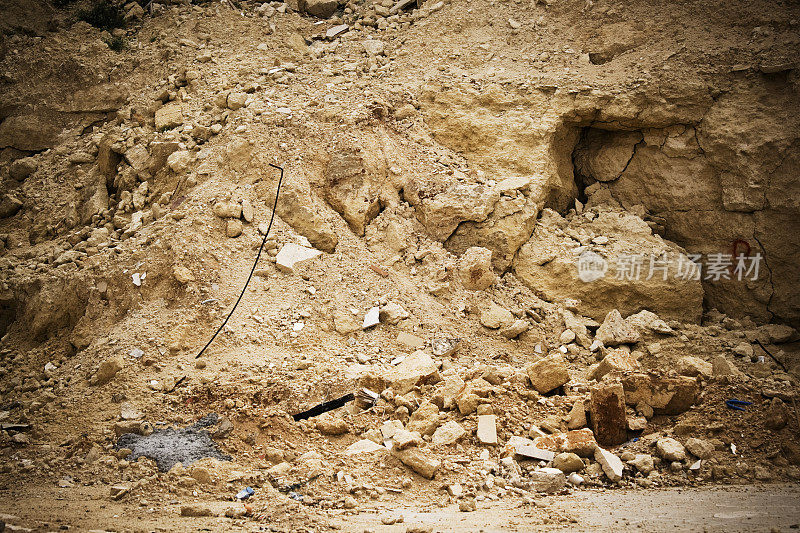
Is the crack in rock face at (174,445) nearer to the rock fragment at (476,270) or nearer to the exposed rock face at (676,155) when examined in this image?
the rock fragment at (476,270)

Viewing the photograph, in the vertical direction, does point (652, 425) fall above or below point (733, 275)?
below

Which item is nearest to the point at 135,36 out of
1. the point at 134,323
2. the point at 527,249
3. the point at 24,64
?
the point at 24,64

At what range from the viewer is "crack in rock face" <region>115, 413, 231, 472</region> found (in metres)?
3.91

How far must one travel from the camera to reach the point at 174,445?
13.2 ft

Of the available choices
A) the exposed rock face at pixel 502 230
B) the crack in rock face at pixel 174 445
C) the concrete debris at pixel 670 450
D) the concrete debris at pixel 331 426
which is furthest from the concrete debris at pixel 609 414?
the crack in rock face at pixel 174 445

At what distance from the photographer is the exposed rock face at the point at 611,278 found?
19.5 feet

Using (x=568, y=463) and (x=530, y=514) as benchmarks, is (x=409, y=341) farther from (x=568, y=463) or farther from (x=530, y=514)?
(x=530, y=514)

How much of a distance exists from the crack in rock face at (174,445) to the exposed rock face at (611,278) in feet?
11.4

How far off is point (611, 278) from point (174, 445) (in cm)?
440

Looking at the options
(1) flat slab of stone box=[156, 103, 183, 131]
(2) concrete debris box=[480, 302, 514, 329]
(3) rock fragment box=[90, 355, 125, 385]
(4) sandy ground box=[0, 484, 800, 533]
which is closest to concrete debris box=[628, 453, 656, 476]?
(4) sandy ground box=[0, 484, 800, 533]

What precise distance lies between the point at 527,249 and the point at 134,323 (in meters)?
3.89

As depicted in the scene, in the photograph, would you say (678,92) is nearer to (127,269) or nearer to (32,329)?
(127,269)

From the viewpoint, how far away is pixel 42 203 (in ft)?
20.5

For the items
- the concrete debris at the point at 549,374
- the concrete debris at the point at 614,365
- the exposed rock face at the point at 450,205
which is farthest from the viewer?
the exposed rock face at the point at 450,205
